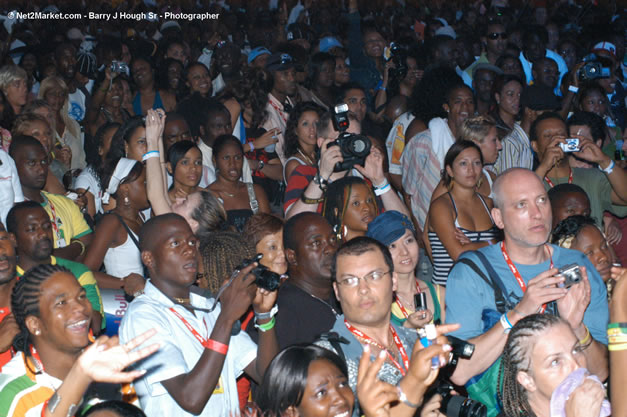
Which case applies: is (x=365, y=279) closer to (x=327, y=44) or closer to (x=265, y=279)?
(x=265, y=279)

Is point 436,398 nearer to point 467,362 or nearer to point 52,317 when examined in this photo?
point 467,362

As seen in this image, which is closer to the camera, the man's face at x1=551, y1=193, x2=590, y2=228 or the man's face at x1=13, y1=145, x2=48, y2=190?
the man's face at x1=551, y1=193, x2=590, y2=228

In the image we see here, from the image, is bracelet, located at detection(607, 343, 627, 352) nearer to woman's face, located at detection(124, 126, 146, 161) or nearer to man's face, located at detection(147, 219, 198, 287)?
man's face, located at detection(147, 219, 198, 287)

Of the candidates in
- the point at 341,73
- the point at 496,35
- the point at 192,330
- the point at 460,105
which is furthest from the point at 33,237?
the point at 496,35

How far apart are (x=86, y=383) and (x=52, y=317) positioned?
26.6 inches

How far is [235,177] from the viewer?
226 inches

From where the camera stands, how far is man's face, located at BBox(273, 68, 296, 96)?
24.4 feet

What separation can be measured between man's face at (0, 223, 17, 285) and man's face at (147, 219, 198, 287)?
2.26 feet

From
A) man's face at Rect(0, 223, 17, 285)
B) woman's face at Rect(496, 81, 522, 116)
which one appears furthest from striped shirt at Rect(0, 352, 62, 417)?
woman's face at Rect(496, 81, 522, 116)

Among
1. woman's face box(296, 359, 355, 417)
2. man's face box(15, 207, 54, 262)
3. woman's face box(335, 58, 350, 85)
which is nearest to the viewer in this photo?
woman's face box(296, 359, 355, 417)

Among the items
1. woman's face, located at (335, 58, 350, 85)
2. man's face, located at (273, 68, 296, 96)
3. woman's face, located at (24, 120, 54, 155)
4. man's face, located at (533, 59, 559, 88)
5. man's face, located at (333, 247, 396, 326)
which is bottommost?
man's face, located at (333, 247, 396, 326)

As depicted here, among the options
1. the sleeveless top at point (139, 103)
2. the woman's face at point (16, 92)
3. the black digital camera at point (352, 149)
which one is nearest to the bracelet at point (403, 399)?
the black digital camera at point (352, 149)

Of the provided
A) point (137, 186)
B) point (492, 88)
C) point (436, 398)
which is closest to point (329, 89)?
point (492, 88)

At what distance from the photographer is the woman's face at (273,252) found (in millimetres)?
4395
